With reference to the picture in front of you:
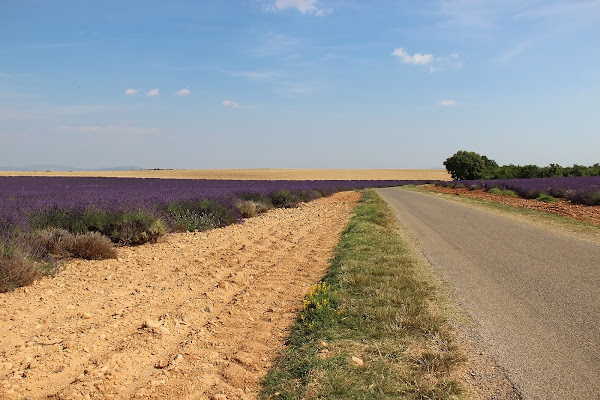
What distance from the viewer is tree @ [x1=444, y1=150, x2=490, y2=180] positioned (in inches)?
3196

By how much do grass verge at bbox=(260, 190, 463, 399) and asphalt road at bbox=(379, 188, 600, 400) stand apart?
535 millimetres

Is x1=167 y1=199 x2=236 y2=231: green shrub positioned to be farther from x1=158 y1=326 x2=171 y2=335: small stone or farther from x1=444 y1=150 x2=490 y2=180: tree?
x1=444 y1=150 x2=490 y2=180: tree

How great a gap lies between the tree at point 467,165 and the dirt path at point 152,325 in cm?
7888

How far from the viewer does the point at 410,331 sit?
4582 mm

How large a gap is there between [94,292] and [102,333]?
1675 millimetres

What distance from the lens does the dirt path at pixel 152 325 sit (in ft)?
11.8

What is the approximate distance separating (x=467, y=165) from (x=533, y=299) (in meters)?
81.4

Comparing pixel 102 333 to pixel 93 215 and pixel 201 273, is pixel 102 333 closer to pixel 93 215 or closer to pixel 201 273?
pixel 201 273

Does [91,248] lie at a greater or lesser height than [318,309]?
greater

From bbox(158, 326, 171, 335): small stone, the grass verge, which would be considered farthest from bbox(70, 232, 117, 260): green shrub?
the grass verge

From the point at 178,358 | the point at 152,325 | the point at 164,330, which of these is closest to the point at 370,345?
the point at 178,358

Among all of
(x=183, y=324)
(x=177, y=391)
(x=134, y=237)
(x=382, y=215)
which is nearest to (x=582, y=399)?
(x=177, y=391)

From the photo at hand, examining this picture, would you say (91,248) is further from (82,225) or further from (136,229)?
(136,229)

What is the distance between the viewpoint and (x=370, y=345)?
13.9 feet
